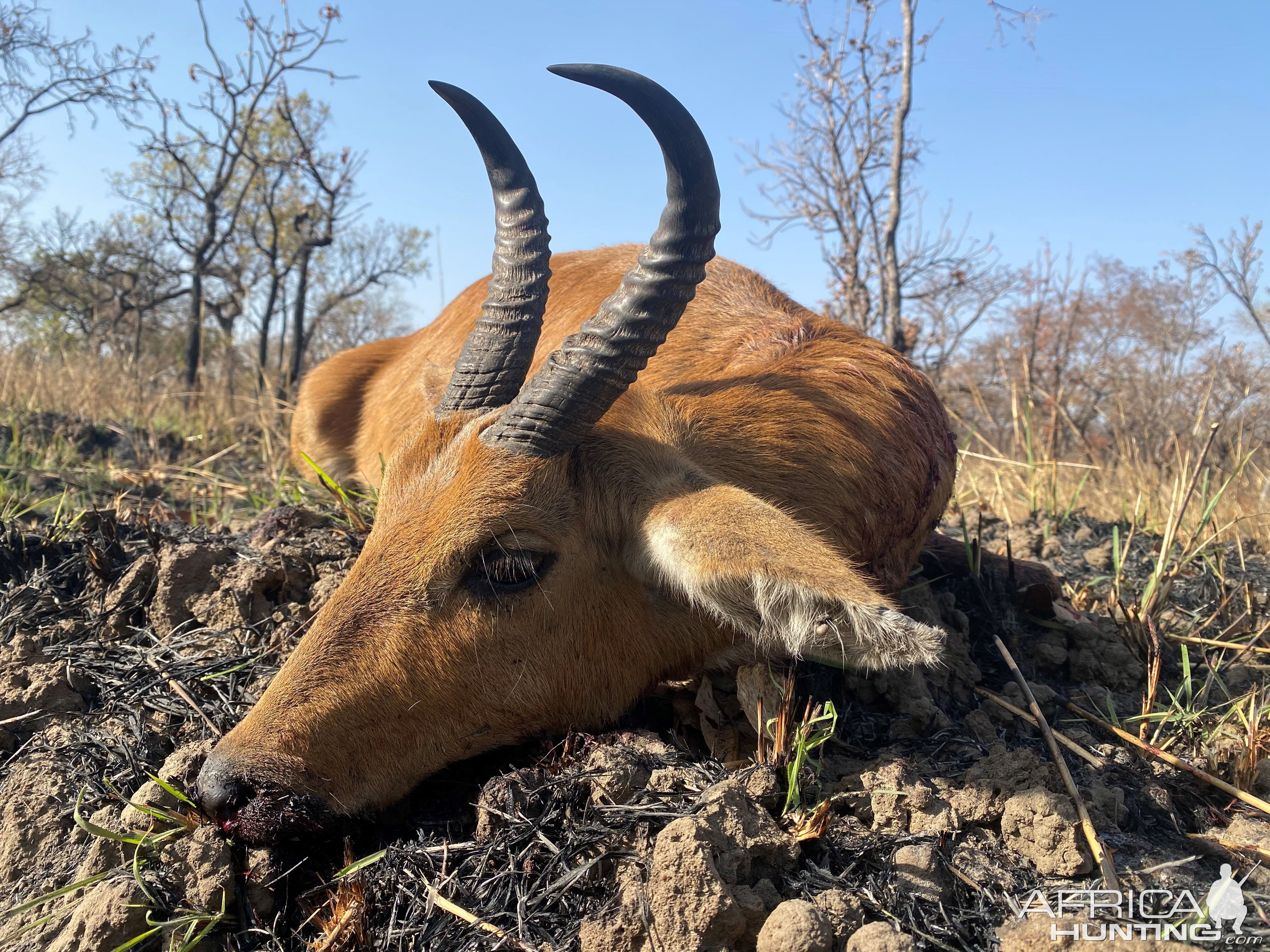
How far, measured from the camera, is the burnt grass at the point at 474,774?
7.11ft

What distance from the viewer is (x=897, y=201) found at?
394 inches

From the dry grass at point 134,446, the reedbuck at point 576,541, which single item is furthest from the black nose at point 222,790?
the dry grass at point 134,446

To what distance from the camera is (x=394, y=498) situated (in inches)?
104

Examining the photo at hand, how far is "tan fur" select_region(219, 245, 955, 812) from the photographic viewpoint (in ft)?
7.37

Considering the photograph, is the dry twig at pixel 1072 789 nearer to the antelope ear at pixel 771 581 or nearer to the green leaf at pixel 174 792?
the antelope ear at pixel 771 581

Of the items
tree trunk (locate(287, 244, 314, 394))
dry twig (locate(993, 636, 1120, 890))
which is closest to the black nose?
dry twig (locate(993, 636, 1120, 890))

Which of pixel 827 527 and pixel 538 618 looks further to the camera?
pixel 827 527

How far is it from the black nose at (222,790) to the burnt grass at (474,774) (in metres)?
0.20

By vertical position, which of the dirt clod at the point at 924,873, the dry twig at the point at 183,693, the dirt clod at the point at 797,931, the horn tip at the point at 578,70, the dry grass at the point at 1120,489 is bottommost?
the dry twig at the point at 183,693

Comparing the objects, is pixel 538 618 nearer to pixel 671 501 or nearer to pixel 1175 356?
Answer: pixel 671 501

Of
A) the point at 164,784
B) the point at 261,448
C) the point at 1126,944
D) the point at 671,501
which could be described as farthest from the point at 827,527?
the point at 261,448

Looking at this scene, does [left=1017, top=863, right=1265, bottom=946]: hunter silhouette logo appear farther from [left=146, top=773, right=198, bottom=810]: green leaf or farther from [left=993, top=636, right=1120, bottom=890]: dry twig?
[left=146, top=773, right=198, bottom=810]: green leaf

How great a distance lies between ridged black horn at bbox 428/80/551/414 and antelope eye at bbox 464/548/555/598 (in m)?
0.61

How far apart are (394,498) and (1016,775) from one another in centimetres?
213
